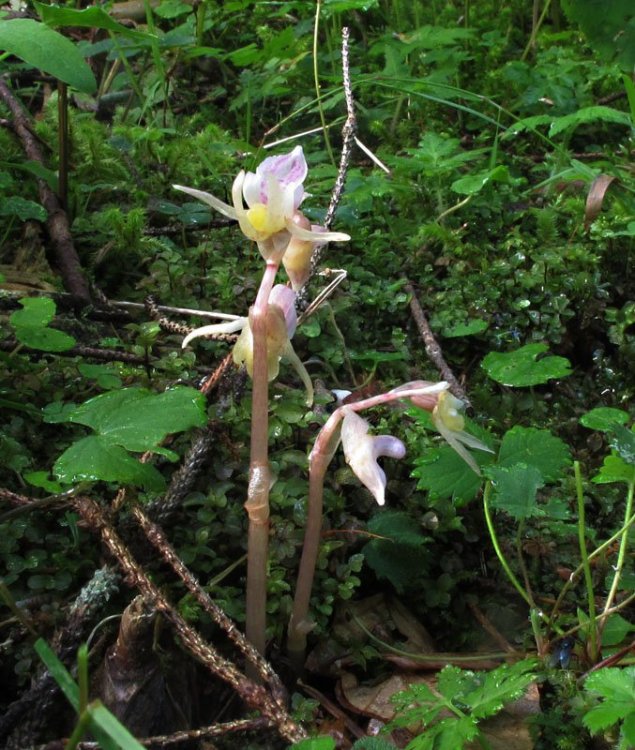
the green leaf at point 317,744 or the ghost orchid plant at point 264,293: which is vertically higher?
the ghost orchid plant at point 264,293

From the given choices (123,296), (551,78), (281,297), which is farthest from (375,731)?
(551,78)

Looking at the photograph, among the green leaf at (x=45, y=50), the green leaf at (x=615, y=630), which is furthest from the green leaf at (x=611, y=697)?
the green leaf at (x=45, y=50)

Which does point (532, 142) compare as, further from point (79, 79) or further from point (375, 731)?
point (375, 731)

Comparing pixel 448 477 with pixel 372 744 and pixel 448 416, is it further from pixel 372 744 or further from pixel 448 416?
pixel 372 744

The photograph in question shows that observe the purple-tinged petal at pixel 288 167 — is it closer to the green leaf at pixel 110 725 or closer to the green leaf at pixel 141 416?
the green leaf at pixel 141 416

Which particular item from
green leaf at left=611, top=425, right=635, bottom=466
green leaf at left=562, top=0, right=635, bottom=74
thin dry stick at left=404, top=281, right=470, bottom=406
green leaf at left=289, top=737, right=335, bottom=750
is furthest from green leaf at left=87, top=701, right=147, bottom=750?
green leaf at left=562, top=0, right=635, bottom=74

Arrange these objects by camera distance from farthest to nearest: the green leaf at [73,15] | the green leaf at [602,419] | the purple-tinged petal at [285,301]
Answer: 1. the green leaf at [73,15]
2. the green leaf at [602,419]
3. the purple-tinged petal at [285,301]

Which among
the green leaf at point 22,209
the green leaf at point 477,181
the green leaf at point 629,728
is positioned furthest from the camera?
the green leaf at point 477,181
